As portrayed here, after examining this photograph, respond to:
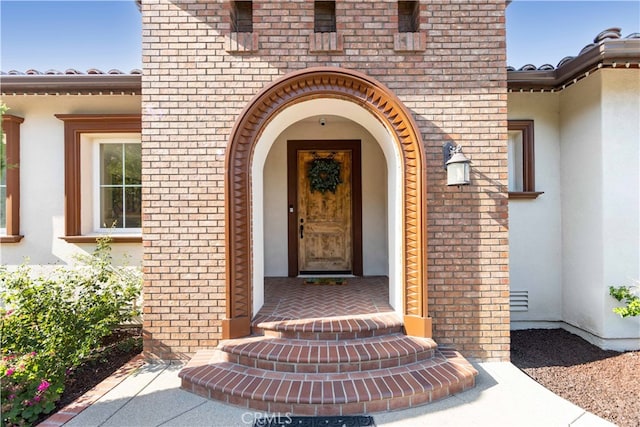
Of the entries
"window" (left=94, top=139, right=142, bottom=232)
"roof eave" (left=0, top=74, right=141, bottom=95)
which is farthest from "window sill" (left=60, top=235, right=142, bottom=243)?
"roof eave" (left=0, top=74, right=141, bottom=95)

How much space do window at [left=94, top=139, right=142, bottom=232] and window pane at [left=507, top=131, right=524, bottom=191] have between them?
5980 mm

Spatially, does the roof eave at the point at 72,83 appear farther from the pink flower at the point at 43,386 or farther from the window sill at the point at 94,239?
the pink flower at the point at 43,386

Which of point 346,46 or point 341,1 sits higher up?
point 341,1

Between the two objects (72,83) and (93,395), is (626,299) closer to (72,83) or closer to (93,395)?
(93,395)

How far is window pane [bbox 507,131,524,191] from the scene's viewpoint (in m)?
4.85

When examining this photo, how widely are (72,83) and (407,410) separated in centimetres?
568

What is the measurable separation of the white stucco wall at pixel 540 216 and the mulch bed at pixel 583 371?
23.3 inches

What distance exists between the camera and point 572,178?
454cm

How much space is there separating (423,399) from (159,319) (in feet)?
9.46

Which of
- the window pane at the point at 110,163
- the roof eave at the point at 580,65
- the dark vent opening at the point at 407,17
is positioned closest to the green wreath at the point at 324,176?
the dark vent opening at the point at 407,17

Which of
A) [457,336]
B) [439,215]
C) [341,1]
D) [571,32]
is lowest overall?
[457,336]

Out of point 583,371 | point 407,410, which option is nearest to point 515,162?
point 583,371

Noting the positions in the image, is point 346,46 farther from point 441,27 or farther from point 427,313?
point 427,313

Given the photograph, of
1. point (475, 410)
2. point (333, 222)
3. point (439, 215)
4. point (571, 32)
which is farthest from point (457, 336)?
point (571, 32)
